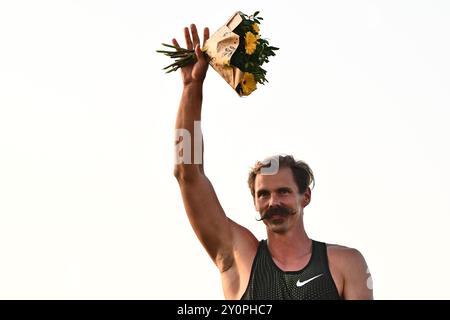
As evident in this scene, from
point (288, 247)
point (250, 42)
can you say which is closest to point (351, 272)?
point (288, 247)

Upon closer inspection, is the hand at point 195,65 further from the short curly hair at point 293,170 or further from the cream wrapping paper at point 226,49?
the short curly hair at point 293,170

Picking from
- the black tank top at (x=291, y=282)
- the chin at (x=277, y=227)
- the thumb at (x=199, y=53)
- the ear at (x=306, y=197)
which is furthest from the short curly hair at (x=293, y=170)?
the thumb at (x=199, y=53)

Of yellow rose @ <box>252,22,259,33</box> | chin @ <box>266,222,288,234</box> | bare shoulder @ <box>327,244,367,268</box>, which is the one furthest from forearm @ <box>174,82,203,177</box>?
bare shoulder @ <box>327,244,367,268</box>

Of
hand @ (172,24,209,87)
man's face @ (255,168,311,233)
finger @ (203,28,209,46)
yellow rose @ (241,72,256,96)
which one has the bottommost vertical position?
man's face @ (255,168,311,233)

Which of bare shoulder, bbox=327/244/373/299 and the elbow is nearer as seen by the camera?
bare shoulder, bbox=327/244/373/299

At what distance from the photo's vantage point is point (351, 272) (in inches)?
993

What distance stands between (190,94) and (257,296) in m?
2.18

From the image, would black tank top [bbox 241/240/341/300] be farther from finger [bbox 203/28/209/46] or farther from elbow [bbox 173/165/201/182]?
finger [bbox 203/28/209/46]

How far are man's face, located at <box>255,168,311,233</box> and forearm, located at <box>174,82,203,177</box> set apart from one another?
0.69 meters

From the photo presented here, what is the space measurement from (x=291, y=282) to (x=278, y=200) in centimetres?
87

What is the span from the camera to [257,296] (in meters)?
25.1

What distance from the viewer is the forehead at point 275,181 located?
25625 millimetres

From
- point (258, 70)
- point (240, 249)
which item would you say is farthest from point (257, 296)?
point (258, 70)

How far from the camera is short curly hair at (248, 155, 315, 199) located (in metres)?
25.8
